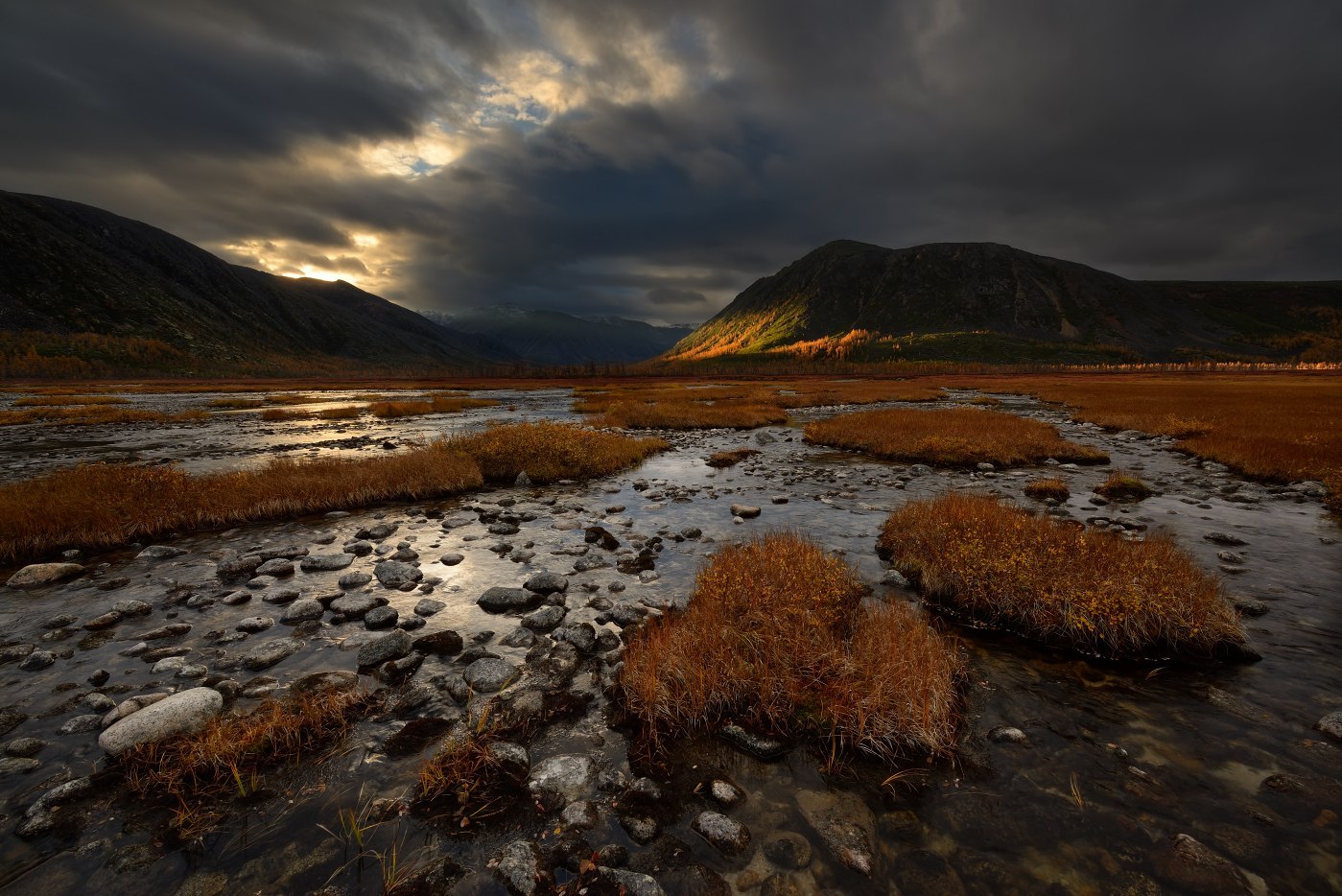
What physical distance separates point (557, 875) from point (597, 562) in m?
7.16

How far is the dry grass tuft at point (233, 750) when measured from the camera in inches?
186

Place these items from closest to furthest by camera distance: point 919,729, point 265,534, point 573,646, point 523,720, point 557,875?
point 557,875 → point 919,729 → point 523,720 → point 573,646 → point 265,534

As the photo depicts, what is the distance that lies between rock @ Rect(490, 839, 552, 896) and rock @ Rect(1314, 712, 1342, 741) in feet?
28.2

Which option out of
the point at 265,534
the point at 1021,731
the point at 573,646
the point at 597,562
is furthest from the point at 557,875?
the point at 265,534

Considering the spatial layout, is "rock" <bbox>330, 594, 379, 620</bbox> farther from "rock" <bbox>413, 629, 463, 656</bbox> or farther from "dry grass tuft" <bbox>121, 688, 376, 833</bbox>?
"dry grass tuft" <bbox>121, 688, 376, 833</bbox>

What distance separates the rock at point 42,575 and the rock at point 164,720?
7433mm

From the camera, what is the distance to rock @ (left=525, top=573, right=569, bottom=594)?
31.8ft

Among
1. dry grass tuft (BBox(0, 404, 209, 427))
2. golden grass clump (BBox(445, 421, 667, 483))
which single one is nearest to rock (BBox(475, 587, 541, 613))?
golden grass clump (BBox(445, 421, 667, 483))

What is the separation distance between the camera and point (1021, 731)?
585 cm

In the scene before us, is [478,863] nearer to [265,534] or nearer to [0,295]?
[265,534]

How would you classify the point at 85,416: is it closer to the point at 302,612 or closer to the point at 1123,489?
the point at 302,612

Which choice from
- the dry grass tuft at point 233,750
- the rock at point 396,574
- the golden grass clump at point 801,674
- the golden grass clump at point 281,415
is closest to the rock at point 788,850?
the golden grass clump at point 801,674

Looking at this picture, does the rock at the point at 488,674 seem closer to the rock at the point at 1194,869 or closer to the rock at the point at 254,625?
the rock at the point at 254,625

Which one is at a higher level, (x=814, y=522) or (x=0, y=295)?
(x=0, y=295)
